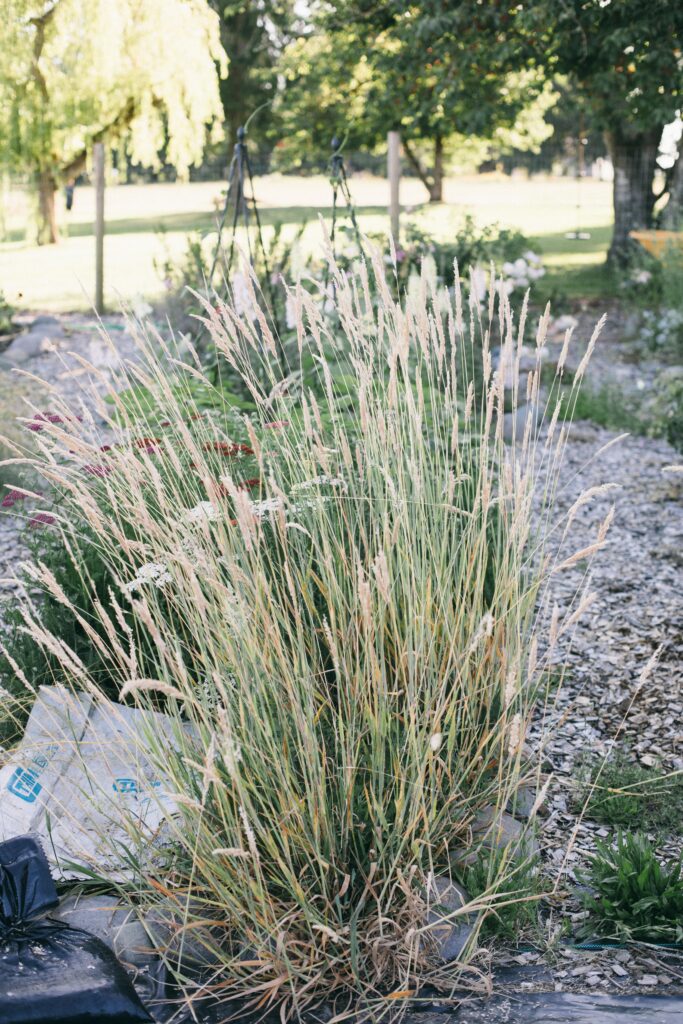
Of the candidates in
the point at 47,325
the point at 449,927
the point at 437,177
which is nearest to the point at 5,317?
the point at 47,325

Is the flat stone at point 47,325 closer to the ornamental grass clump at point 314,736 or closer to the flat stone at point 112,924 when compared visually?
the ornamental grass clump at point 314,736

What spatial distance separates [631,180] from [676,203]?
163 centimetres

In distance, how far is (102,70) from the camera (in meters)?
11.7

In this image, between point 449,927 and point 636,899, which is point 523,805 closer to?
point 636,899

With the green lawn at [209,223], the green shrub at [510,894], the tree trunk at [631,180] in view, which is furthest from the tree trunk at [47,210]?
the green shrub at [510,894]

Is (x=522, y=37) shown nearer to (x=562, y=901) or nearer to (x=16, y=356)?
(x=16, y=356)

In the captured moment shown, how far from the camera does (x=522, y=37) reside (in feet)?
28.7

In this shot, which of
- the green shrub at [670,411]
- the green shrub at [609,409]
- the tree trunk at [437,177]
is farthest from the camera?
the tree trunk at [437,177]

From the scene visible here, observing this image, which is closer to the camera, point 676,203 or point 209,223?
point 676,203

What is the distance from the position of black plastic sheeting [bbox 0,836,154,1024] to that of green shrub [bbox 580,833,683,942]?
879 millimetres

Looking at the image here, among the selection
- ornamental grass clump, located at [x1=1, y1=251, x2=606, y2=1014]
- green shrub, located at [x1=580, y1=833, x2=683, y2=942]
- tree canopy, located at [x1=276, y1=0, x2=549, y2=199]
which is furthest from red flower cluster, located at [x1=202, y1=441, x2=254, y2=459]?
tree canopy, located at [x1=276, y1=0, x2=549, y2=199]

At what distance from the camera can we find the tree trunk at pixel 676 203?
9.53m

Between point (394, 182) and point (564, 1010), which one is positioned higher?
point (394, 182)

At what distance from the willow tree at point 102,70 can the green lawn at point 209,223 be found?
3.50ft
